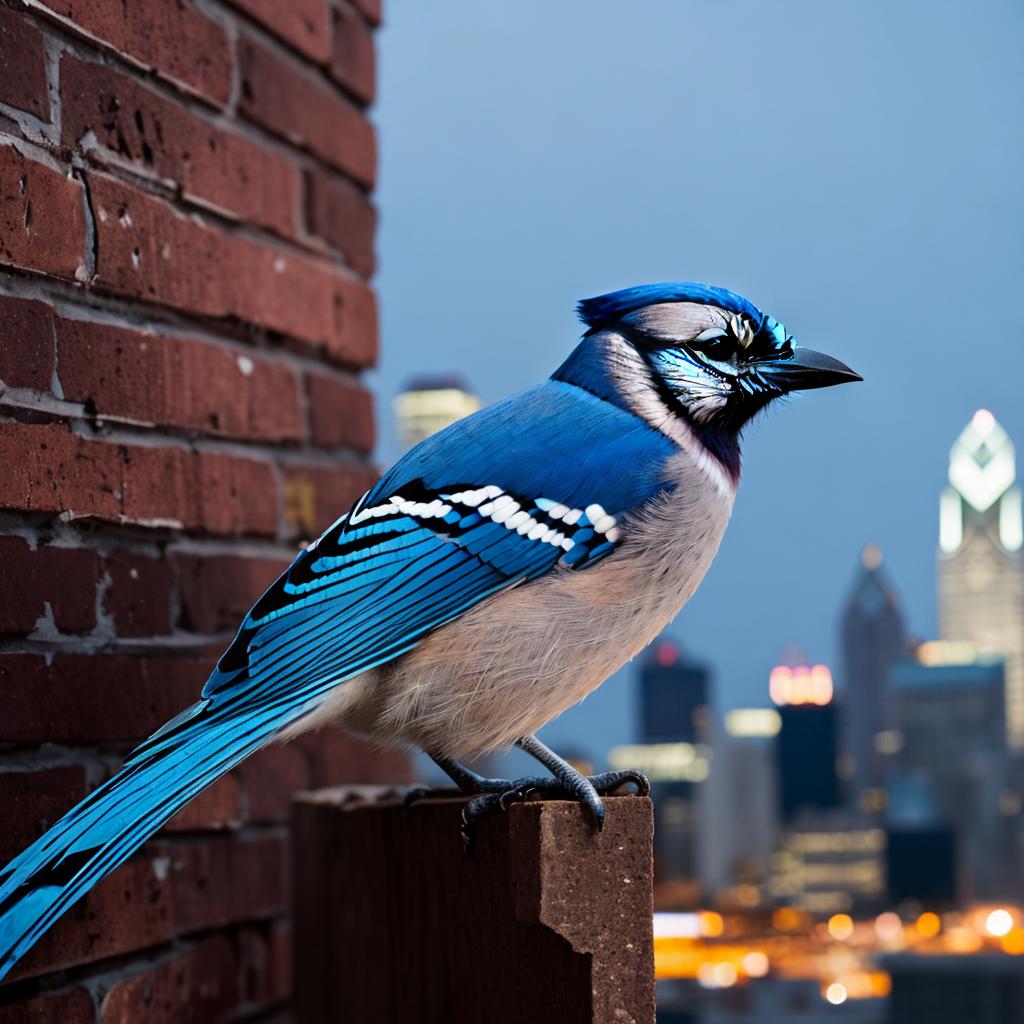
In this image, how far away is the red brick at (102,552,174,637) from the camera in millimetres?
1607

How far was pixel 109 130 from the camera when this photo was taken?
5.28ft

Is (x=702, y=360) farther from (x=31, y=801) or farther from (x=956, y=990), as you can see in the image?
(x=956, y=990)

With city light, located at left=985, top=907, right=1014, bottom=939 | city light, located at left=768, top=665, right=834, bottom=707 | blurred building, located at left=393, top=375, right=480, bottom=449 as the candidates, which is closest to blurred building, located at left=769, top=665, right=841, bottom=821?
city light, located at left=768, top=665, right=834, bottom=707

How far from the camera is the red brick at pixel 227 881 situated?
172 cm

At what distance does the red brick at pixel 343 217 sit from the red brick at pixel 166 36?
0.25 meters

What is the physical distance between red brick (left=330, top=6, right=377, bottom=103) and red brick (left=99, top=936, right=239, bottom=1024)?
1211mm

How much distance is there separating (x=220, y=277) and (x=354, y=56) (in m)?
0.56

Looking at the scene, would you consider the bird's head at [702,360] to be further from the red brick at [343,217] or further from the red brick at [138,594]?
the red brick at [343,217]

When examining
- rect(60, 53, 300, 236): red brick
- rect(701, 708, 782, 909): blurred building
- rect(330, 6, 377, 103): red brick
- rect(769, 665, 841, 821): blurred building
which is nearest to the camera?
rect(60, 53, 300, 236): red brick

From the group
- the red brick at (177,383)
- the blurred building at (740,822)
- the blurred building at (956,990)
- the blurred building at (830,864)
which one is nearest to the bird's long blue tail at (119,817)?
the red brick at (177,383)

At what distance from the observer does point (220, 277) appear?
182cm

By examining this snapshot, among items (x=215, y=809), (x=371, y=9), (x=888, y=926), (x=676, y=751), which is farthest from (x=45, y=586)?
(x=676, y=751)

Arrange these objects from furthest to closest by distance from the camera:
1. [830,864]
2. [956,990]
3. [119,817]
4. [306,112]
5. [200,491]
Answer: [830,864] → [956,990] → [306,112] → [200,491] → [119,817]

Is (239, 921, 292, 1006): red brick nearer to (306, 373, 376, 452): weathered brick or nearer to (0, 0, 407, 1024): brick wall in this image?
(0, 0, 407, 1024): brick wall
